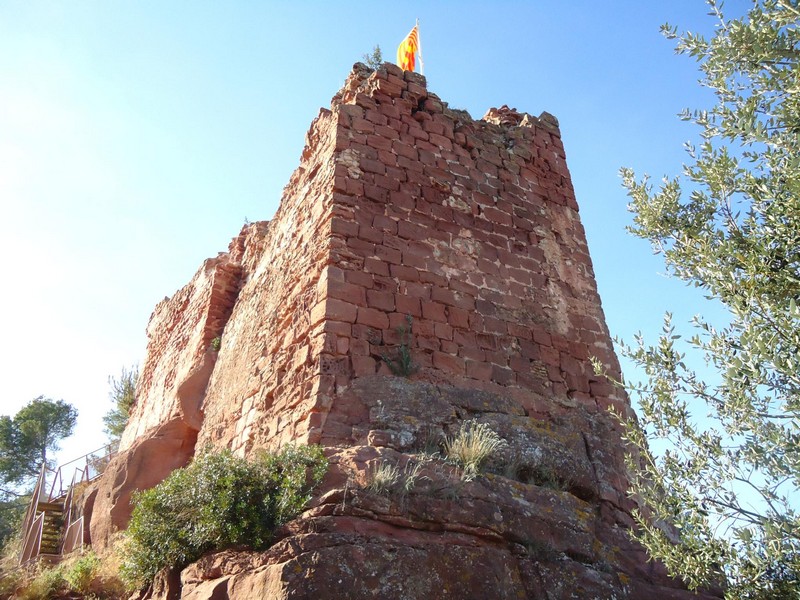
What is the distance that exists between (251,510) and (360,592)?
3.43 ft

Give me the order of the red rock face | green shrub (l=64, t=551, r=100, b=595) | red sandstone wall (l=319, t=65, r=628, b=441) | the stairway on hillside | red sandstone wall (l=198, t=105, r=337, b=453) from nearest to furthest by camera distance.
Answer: the red rock face, red sandstone wall (l=198, t=105, r=337, b=453), red sandstone wall (l=319, t=65, r=628, b=441), green shrub (l=64, t=551, r=100, b=595), the stairway on hillside

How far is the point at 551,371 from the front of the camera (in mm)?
7207

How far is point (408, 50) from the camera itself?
1277cm

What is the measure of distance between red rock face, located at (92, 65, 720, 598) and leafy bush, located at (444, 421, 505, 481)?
9cm

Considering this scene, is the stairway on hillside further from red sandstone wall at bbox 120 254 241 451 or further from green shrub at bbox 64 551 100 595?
green shrub at bbox 64 551 100 595

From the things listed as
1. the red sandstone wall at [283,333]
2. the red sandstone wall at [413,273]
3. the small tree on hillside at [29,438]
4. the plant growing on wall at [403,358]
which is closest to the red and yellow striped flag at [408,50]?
the red sandstone wall at [413,273]

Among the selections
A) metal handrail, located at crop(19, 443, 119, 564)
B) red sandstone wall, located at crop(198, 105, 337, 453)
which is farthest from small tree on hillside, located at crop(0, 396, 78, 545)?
red sandstone wall, located at crop(198, 105, 337, 453)

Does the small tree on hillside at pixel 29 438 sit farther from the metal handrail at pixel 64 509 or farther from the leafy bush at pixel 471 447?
the leafy bush at pixel 471 447

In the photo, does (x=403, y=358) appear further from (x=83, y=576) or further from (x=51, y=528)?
(x=51, y=528)

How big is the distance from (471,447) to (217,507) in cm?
205

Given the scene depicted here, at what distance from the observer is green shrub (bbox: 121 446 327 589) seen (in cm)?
466

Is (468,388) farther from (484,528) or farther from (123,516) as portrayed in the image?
(123,516)

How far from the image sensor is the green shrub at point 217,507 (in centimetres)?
466

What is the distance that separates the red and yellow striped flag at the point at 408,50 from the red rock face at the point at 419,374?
3.85 metres
